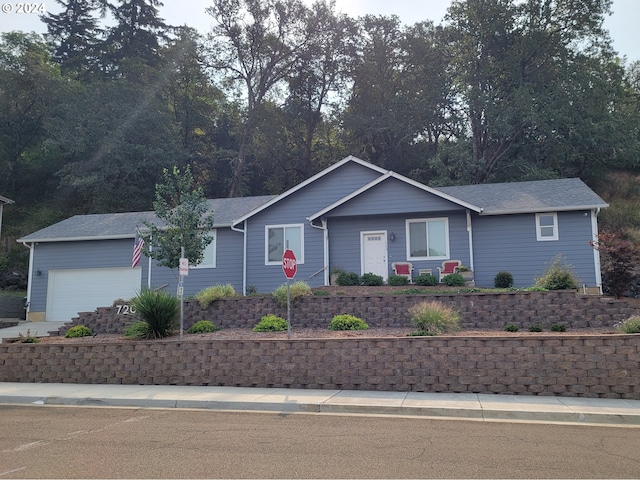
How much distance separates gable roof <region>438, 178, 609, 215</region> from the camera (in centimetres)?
1884

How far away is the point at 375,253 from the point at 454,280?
12.0 feet

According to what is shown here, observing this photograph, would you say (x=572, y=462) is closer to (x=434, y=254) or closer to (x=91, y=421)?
(x=91, y=421)

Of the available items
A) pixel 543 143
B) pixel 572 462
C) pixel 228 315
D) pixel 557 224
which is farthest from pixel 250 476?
pixel 543 143

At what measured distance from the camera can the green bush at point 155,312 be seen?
13.9 m

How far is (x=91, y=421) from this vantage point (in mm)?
8547

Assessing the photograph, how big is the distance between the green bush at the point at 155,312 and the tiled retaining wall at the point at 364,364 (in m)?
1.45

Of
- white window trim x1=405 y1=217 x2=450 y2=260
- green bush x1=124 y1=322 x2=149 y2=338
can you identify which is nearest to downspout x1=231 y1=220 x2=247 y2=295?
white window trim x1=405 y1=217 x2=450 y2=260

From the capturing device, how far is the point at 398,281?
18438 millimetres

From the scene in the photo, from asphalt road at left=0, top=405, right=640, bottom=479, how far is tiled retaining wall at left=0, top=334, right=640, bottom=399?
2278 millimetres

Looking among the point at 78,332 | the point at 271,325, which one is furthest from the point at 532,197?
the point at 78,332

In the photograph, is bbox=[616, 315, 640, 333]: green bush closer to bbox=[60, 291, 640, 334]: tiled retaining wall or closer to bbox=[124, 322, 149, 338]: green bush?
bbox=[60, 291, 640, 334]: tiled retaining wall

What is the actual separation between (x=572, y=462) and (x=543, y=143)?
105ft

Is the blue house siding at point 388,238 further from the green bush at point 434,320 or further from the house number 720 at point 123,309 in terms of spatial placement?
the house number 720 at point 123,309

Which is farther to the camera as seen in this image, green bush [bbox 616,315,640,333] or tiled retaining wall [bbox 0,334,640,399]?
green bush [bbox 616,315,640,333]
